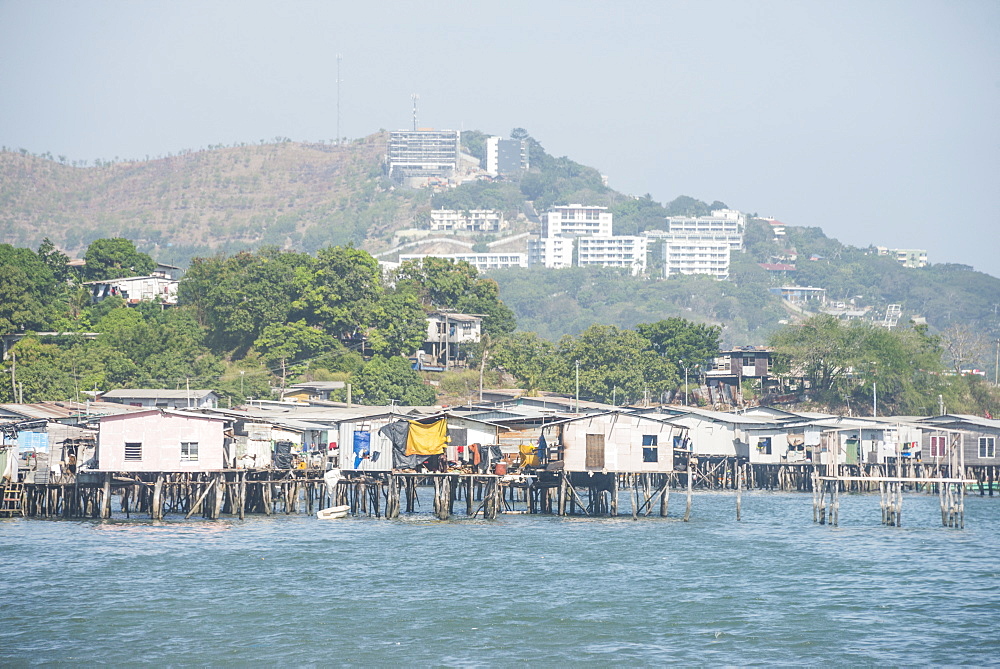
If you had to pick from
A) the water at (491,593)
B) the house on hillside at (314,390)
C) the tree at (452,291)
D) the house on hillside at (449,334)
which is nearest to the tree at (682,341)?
the tree at (452,291)

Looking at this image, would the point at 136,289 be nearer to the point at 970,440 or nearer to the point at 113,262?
the point at 113,262

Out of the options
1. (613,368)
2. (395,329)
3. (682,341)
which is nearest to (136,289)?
(395,329)

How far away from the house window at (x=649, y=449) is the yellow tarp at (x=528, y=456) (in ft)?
19.7

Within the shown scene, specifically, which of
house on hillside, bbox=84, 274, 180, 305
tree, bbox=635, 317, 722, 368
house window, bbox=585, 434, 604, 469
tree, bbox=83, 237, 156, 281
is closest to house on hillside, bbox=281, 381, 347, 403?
house on hillside, bbox=84, 274, 180, 305

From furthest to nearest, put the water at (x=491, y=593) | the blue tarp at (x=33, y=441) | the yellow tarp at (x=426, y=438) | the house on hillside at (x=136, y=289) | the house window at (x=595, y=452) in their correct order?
the house on hillside at (x=136, y=289)
the blue tarp at (x=33, y=441)
the house window at (x=595, y=452)
the yellow tarp at (x=426, y=438)
the water at (x=491, y=593)

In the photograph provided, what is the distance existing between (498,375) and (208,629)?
86.2 metres

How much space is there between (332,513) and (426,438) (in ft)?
21.0

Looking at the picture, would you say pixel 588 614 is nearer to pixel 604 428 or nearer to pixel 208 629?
pixel 208 629

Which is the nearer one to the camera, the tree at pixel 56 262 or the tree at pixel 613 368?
the tree at pixel 613 368

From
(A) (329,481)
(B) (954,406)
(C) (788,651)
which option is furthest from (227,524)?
(B) (954,406)

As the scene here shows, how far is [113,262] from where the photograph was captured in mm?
137500

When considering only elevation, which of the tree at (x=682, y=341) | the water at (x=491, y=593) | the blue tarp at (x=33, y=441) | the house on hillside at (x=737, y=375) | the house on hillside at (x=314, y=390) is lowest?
the water at (x=491, y=593)

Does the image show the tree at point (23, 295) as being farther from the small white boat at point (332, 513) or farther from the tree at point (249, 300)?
the small white boat at point (332, 513)

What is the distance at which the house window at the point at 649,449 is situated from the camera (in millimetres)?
63750
